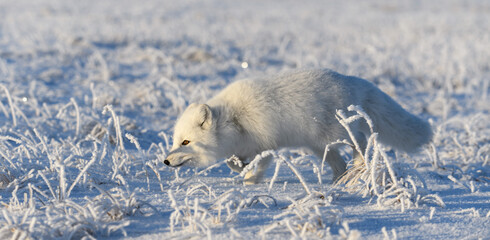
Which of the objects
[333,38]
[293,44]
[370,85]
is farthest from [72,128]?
[333,38]

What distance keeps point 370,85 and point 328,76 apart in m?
0.40

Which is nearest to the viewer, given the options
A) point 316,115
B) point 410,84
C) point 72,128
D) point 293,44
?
point 316,115

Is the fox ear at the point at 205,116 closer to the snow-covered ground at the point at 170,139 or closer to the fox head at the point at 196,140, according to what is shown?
the fox head at the point at 196,140

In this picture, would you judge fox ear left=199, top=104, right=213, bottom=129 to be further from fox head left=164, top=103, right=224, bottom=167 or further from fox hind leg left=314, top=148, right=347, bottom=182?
fox hind leg left=314, top=148, right=347, bottom=182

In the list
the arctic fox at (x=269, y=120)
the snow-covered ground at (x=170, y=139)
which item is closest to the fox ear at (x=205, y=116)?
the arctic fox at (x=269, y=120)

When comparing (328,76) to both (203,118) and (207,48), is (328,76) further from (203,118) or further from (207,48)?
(207,48)

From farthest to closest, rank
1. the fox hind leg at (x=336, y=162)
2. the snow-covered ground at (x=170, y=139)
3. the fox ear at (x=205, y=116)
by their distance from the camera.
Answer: the fox hind leg at (x=336, y=162) < the fox ear at (x=205, y=116) < the snow-covered ground at (x=170, y=139)

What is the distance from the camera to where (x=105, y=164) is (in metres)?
3.71

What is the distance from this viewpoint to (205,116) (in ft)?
12.1

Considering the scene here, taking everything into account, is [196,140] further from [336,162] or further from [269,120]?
[336,162]

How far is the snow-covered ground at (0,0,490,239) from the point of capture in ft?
8.09

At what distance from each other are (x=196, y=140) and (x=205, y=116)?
0.20 metres

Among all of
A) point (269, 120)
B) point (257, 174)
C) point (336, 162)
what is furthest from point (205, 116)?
point (336, 162)

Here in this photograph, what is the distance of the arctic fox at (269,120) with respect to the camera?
365cm
